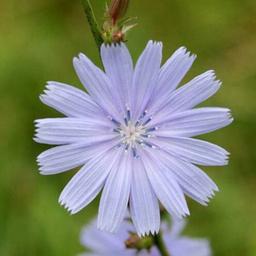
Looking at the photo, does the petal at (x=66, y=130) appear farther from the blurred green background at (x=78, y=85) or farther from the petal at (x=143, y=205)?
the blurred green background at (x=78, y=85)

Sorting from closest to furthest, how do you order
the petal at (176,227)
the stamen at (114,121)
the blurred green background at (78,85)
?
the stamen at (114,121), the petal at (176,227), the blurred green background at (78,85)

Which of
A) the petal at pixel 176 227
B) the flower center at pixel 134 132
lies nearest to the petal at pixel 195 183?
the flower center at pixel 134 132

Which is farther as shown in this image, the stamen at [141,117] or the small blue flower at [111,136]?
the stamen at [141,117]

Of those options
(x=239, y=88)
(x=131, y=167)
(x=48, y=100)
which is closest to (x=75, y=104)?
(x=48, y=100)

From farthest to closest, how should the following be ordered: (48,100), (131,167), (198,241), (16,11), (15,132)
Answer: (16,11)
(15,132)
(198,241)
(131,167)
(48,100)

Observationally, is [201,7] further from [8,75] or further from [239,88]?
[8,75]

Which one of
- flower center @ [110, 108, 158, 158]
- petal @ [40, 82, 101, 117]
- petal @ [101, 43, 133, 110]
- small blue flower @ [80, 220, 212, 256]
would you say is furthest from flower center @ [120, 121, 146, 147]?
small blue flower @ [80, 220, 212, 256]

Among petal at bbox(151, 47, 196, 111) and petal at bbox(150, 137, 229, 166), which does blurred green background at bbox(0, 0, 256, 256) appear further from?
petal at bbox(151, 47, 196, 111)
